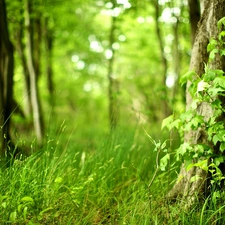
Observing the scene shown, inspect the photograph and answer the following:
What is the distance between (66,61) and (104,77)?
183cm

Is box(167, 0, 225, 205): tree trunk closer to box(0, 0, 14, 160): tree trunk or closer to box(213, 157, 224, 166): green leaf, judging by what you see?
box(213, 157, 224, 166): green leaf

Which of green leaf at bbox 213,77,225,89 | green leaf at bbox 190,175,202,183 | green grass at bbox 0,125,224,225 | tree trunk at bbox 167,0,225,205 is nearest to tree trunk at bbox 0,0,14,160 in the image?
green grass at bbox 0,125,224,225

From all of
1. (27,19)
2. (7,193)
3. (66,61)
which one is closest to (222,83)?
(7,193)

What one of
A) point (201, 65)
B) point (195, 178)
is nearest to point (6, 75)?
point (201, 65)

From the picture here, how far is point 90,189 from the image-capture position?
9.12ft

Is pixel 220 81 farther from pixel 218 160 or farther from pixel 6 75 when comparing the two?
pixel 6 75

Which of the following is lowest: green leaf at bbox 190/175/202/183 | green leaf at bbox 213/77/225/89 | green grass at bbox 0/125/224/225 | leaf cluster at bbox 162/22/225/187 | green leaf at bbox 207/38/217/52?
green grass at bbox 0/125/224/225

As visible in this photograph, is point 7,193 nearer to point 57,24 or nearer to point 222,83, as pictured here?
point 222,83

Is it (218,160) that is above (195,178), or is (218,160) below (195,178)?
above

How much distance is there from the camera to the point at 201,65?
2.67 m

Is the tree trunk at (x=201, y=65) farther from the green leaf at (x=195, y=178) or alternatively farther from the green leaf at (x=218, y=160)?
the green leaf at (x=218, y=160)

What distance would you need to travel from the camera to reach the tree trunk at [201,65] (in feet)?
8.41

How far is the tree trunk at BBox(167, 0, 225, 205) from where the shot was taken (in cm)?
256

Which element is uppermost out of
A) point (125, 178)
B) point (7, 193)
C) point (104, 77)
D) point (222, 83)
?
point (222, 83)
